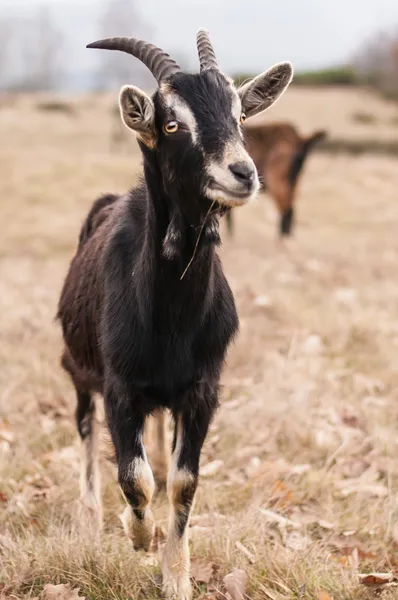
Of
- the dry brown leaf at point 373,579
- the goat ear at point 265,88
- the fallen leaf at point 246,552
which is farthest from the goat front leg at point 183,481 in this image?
the goat ear at point 265,88

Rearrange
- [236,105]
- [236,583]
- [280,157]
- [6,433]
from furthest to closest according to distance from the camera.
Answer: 1. [280,157]
2. [6,433]
3. [236,583]
4. [236,105]

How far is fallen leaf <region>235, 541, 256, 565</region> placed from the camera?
3604mm

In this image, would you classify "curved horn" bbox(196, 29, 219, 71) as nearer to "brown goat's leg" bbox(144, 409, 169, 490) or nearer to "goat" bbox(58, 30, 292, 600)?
"goat" bbox(58, 30, 292, 600)

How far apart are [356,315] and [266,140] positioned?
6.54 metres

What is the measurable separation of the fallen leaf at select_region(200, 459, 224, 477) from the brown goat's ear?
240cm

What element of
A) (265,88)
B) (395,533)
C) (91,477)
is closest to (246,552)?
(395,533)

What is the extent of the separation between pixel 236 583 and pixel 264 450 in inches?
72.6

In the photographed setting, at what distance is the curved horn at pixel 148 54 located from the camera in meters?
3.30

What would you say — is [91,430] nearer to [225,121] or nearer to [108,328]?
[108,328]

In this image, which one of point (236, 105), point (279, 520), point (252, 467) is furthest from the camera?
point (252, 467)

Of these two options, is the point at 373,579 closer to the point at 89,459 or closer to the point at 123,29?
the point at 89,459

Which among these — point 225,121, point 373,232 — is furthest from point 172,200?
point 373,232

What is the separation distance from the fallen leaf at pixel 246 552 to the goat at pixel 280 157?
1031 cm

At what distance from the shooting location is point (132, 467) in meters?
3.41
